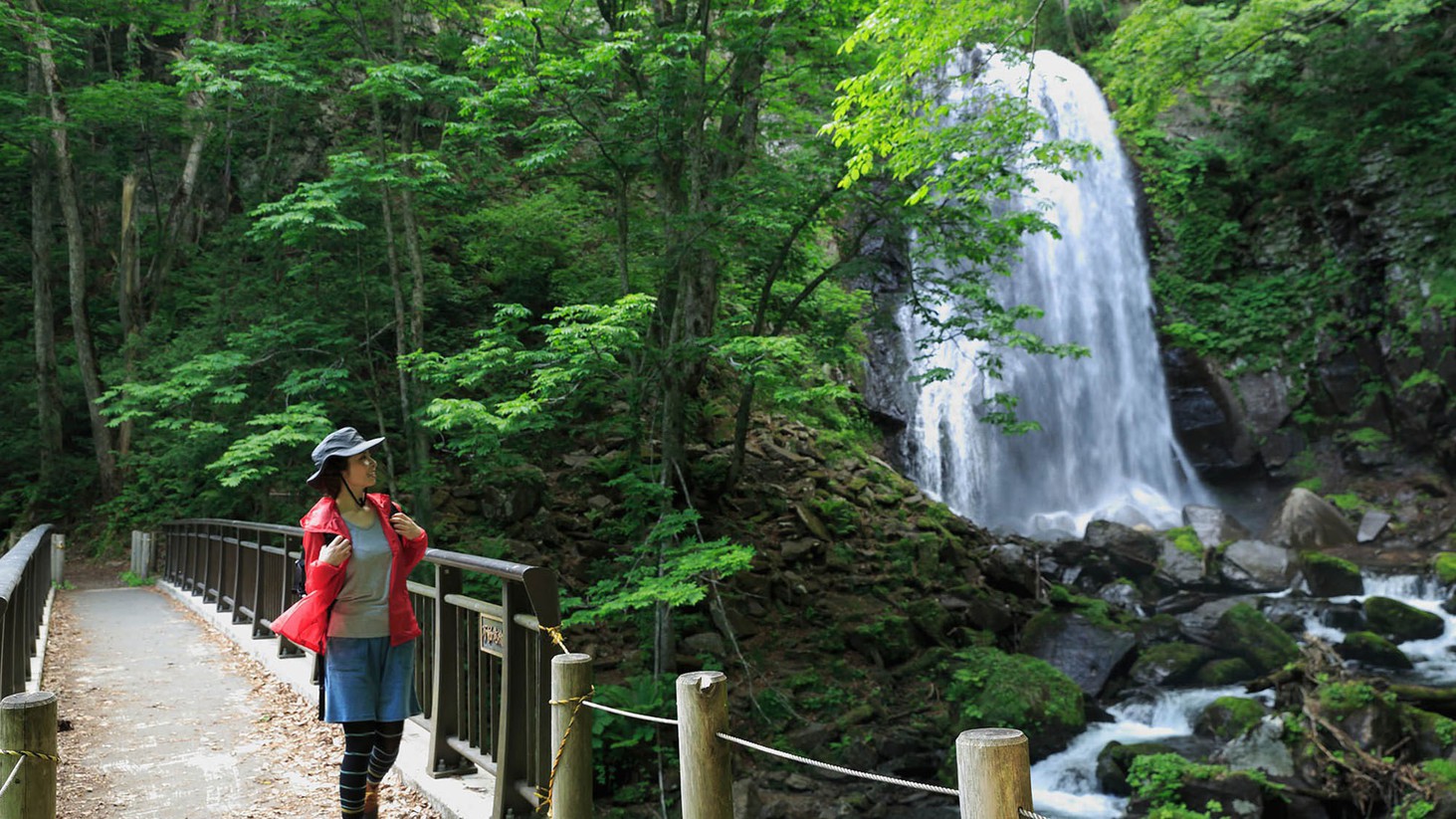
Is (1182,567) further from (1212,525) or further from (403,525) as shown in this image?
(403,525)

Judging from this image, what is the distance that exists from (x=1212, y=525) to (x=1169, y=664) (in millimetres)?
6514

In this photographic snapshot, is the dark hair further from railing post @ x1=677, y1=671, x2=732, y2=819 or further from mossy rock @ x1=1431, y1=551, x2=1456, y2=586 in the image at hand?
mossy rock @ x1=1431, y1=551, x2=1456, y2=586

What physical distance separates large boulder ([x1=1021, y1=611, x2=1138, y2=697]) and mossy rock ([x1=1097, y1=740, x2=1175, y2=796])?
1.69 meters

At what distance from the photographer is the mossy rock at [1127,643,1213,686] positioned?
12.2 meters

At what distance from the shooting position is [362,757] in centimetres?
372

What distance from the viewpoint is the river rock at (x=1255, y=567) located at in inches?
618

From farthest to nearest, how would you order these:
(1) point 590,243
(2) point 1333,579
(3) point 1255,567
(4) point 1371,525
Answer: (4) point 1371,525 → (3) point 1255,567 → (2) point 1333,579 → (1) point 590,243

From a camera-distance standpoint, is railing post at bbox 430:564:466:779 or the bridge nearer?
the bridge

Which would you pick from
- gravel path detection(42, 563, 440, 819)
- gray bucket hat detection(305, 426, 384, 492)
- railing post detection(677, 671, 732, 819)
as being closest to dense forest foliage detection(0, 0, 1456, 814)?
gravel path detection(42, 563, 440, 819)

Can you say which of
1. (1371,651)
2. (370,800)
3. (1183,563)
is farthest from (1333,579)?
(370,800)

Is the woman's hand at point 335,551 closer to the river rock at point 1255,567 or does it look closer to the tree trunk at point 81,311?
the river rock at point 1255,567

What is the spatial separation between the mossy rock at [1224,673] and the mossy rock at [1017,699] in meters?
1.86

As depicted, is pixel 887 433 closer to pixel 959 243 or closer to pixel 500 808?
pixel 959 243

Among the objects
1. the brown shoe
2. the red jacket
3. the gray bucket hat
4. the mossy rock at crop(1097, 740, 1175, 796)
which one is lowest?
the mossy rock at crop(1097, 740, 1175, 796)
